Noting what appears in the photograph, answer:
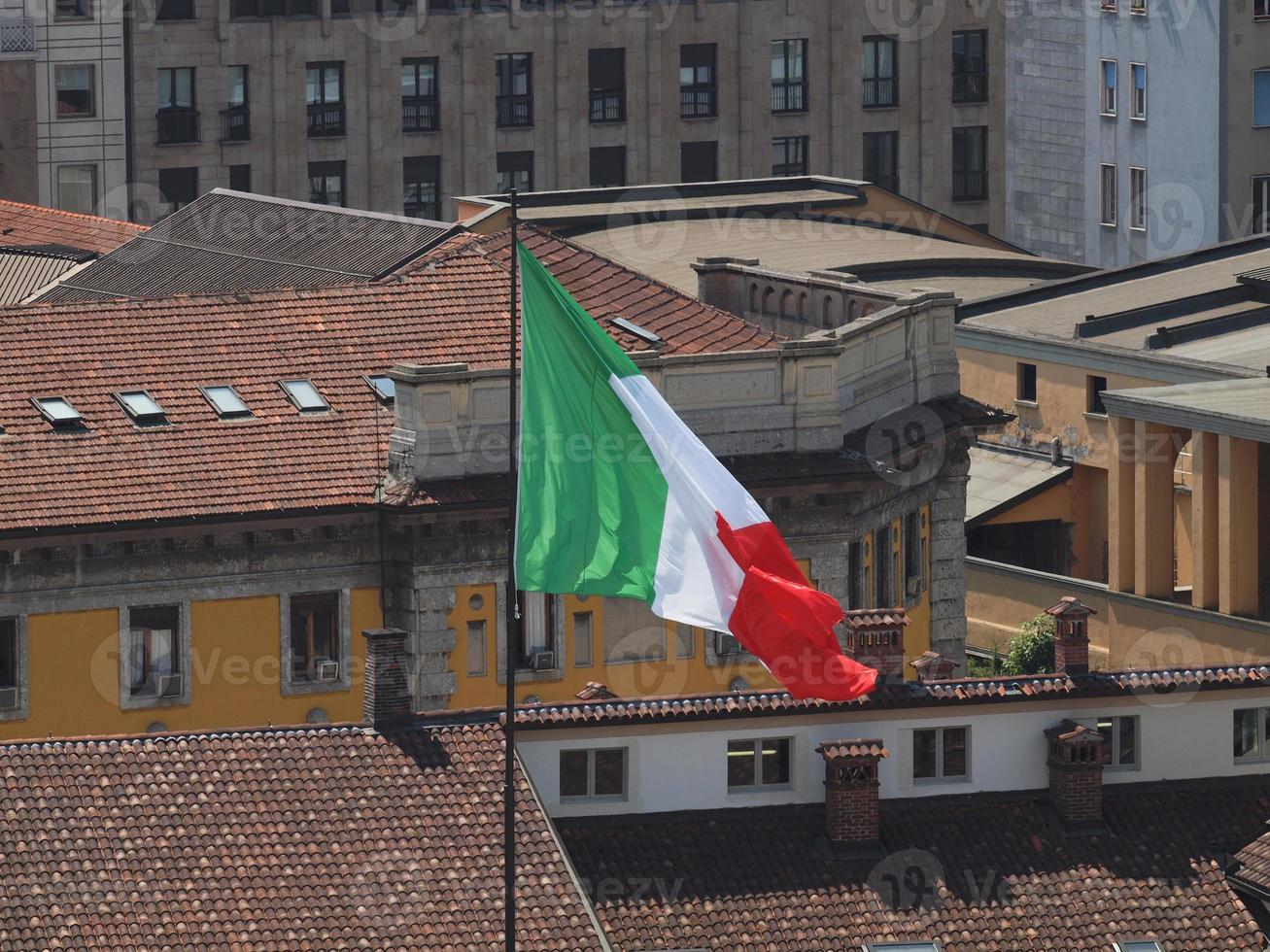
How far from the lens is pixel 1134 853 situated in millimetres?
55156

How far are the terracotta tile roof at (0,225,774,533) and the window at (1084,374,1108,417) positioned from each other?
70.9 ft

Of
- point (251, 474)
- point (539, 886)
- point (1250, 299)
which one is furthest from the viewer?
point (1250, 299)

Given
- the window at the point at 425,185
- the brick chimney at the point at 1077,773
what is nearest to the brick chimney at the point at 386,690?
the brick chimney at the point at 1077,773

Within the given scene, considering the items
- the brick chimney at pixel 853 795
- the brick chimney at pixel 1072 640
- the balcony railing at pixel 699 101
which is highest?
the balcony railing at pixel 699 101

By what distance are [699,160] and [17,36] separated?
25.1 metres

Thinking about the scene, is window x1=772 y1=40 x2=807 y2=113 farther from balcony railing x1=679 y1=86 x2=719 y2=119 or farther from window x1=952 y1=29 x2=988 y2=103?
window x1=952 y1=29 x2=988 y2=103

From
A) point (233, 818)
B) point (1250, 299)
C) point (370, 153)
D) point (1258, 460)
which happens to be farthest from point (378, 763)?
point (370, 153)

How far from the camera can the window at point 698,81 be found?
126938 millimetres

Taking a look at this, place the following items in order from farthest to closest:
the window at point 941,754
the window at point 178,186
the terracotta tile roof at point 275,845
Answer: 1. the window at point 178,186
2. the window at point 941,754
3. the terracotta tile roof at point 275,845

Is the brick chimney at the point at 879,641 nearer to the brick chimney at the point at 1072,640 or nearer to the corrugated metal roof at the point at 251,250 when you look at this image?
the brick chimney at the point at 1072,640

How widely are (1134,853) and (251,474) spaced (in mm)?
16912

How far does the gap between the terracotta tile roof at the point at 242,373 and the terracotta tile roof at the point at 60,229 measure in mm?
22873

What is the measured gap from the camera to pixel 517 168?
125 m

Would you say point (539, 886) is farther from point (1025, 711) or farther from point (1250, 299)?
point (1250, 299)
